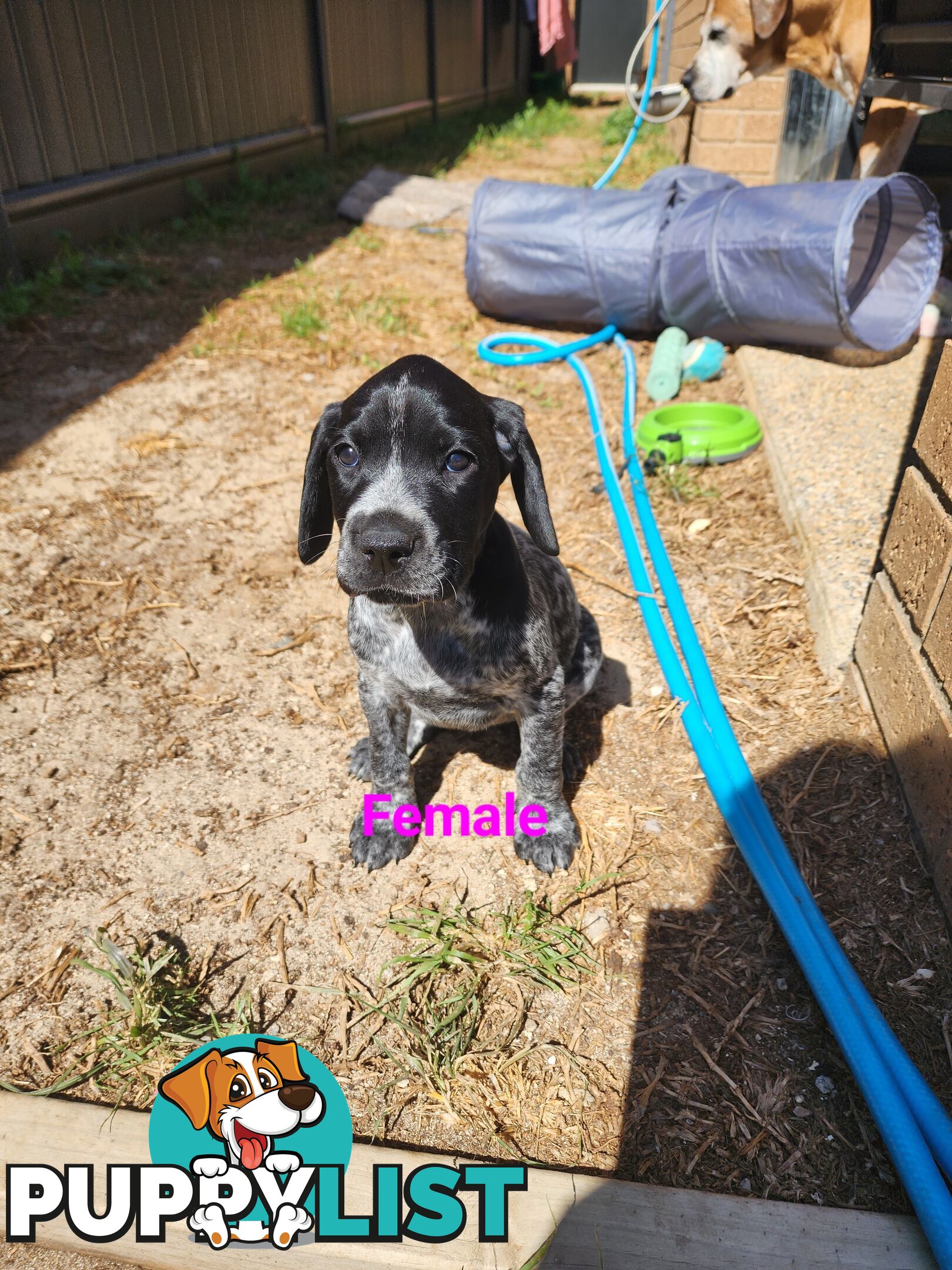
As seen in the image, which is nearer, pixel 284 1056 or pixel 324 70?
pixel 284 1056

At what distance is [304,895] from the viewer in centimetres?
310

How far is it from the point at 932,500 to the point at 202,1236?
3.22 meters

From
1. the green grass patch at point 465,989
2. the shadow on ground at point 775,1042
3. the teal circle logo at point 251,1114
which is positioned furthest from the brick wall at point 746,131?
the teal circle logo at point 251,1114

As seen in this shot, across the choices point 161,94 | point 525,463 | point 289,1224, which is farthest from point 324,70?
point 289,1224

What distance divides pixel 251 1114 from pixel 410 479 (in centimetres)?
179

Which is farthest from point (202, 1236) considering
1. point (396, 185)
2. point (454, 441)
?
point (396, 185)

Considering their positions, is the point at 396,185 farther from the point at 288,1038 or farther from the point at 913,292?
the point at 288,1038

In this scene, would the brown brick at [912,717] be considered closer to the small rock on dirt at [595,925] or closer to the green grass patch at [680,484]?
the small rock on dirt at [595,925]

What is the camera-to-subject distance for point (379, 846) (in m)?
3.21

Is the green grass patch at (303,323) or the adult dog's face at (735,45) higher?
the adult dog's face at (735,45)

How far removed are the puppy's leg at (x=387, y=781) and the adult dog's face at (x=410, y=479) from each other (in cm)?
74

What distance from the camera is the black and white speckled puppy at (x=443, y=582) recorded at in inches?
95.5

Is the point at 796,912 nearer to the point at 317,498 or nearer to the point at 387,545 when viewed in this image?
the point at 387,545

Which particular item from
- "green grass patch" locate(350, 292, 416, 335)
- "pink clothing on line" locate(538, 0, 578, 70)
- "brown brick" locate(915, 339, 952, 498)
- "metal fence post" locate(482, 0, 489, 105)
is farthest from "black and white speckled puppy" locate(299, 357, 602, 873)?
"metal fence post" locate(482, 0, 489, 105)
